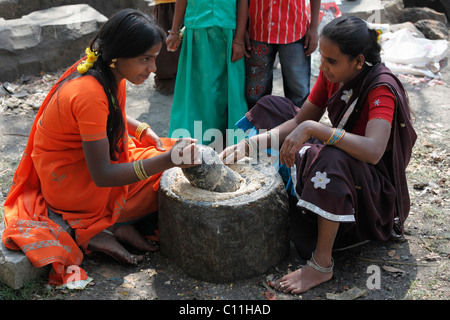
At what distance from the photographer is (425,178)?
3646mm

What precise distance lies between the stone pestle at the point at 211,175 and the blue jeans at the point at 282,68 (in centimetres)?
126

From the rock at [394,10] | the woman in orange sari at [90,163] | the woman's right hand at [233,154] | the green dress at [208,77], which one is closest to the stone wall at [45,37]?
the green dress at [208,77]

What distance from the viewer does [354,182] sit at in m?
2.53

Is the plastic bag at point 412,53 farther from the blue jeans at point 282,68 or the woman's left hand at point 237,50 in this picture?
the woman's left hand at point 237,50

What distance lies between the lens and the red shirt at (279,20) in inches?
141

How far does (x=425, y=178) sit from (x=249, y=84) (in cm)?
150

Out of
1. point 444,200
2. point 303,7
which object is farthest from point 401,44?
point 444,200

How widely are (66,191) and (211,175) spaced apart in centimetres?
82

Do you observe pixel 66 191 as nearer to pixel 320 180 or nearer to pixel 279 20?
pixel 320 180

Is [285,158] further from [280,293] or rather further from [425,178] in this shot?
[425,178]

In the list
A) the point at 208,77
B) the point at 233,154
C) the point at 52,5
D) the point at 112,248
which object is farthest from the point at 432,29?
the point at 112,248

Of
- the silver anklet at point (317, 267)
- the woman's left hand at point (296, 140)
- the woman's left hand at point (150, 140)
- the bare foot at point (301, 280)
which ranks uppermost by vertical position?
the woman's left hand at point (296, 140)

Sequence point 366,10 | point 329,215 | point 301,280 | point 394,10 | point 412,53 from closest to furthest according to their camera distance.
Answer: point 329,215
point 301,280
point 412,53
point 366,10
point 394,10

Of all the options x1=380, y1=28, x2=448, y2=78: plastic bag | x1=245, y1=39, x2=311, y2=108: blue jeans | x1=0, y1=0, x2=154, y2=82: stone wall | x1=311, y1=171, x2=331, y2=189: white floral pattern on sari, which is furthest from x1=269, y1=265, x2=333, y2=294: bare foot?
x1=0, y1=0, x2=154, y2=82: stone wall
